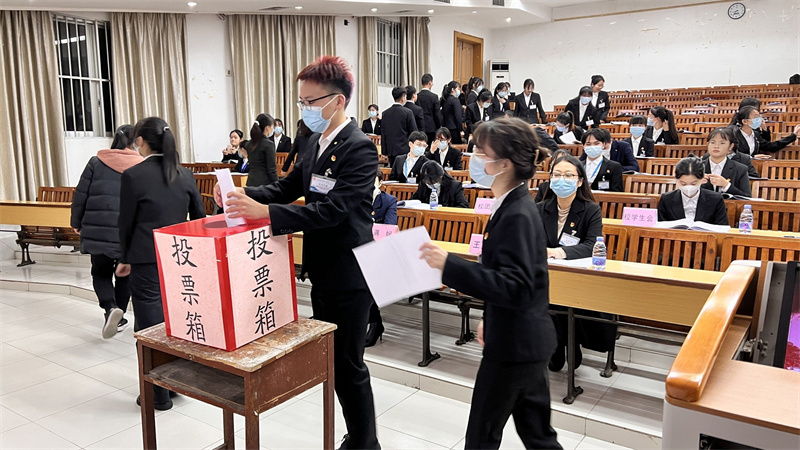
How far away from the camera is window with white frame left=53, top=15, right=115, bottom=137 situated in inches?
309

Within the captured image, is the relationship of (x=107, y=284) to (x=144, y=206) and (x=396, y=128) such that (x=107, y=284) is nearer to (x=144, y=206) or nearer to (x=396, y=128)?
(x=144, y=206)

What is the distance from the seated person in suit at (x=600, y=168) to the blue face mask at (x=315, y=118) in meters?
3.46

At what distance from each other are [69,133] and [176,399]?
6693mm

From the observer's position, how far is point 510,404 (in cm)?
148

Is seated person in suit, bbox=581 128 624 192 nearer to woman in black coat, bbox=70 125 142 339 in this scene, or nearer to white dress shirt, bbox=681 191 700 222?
white dress shirt, bbox=681 191 700 222

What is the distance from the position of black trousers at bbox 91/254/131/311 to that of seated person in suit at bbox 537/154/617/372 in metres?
2.68

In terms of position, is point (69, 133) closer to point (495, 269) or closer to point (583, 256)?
point (583, 256)

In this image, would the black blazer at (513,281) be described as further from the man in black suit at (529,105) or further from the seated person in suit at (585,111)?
the man in black suit at (529,105)

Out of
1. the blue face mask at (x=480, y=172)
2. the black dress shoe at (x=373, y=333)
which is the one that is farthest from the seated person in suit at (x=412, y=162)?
the blue face mask at (x=480, y=172)

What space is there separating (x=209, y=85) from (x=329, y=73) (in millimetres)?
8212

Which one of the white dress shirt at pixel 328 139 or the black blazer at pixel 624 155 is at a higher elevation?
the white dress shirt at pixel 328 139

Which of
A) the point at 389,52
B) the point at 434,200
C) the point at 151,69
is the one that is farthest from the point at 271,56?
the point at 434,200

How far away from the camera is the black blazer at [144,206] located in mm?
2527

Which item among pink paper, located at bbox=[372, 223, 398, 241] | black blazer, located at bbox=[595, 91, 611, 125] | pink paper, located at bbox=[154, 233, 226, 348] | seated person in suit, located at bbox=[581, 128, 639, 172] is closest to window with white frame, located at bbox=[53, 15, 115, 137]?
pink paper, located at bbox=[372, 223, 398, 241]
